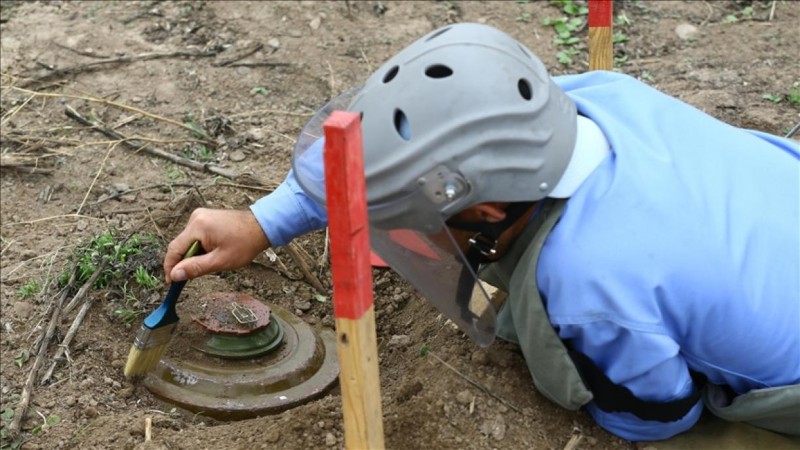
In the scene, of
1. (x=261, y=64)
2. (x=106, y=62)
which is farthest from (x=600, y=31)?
(x=106, y=62)

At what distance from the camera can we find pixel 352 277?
1895mm

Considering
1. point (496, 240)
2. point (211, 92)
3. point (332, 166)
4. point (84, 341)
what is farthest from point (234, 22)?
point (332, 166)

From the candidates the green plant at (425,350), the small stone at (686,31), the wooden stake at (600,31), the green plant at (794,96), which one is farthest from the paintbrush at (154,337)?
the small stone at (686,31)

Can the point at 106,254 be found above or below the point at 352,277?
below

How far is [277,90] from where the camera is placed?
14.6 ft

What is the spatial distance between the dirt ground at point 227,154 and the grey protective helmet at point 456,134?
2.49 feet

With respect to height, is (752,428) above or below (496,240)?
below

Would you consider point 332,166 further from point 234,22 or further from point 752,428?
point 234,22

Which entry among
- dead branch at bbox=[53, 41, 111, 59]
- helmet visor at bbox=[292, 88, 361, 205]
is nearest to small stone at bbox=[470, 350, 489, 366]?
helmet visor at bbox=[292, 88, 361, 205]

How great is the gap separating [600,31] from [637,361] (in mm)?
1427

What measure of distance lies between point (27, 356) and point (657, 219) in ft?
6.37

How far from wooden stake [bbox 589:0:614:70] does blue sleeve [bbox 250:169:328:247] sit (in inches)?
50.3

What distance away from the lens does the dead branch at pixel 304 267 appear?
3.40 meters

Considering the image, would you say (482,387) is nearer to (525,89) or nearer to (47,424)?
(525,89)
